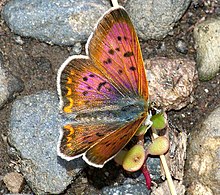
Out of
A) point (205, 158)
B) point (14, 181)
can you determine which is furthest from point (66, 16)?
point (205, 158)

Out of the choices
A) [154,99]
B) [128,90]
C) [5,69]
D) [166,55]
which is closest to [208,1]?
[166,55]

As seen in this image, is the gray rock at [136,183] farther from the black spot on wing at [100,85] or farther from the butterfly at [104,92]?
the black spot on wing at [100,85]

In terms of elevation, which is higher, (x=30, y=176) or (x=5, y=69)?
(x=5, y=69)

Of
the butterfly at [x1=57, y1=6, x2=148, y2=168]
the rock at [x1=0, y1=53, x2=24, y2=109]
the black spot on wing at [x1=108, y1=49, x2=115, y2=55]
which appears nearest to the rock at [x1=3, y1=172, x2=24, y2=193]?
the rock at [x1=0, y1=53, x2=24, y2=109]

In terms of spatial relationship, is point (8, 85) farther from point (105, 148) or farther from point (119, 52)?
point (105, 148)

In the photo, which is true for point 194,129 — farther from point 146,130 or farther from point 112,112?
point 112,112

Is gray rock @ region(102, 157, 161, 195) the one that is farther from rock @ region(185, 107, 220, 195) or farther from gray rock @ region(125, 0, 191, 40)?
gray rock @ region(125, 0, 191, 40)
